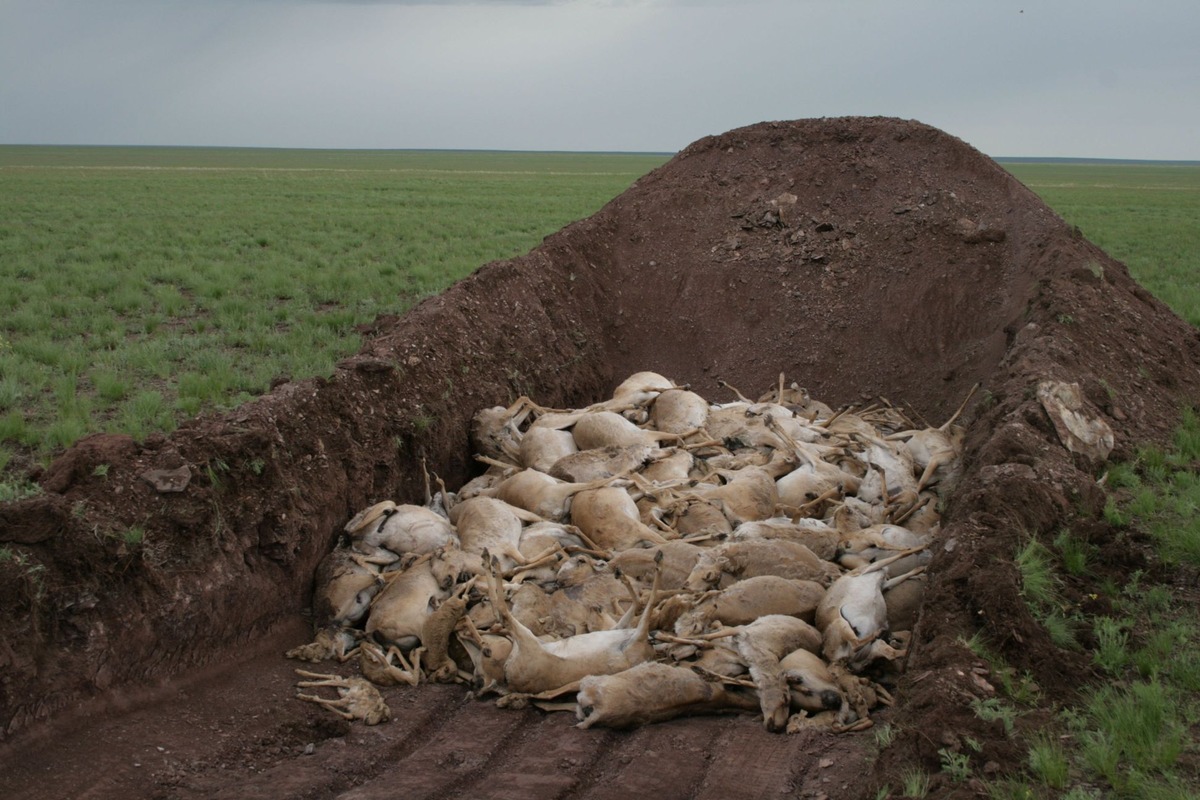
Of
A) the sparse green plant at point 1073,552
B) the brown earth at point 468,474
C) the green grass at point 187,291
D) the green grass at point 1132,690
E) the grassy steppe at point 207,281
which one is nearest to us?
the green grass at point 1132,690

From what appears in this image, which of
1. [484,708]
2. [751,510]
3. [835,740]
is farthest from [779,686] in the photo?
[751,510]

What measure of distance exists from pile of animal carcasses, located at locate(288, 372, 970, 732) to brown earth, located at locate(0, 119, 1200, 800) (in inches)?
8.9

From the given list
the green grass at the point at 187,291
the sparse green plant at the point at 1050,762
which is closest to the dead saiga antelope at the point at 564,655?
the sparse green plant at the point at 1050,762

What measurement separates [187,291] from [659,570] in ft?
42.5

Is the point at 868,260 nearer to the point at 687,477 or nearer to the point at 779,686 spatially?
the point at 687,477

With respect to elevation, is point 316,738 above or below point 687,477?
below

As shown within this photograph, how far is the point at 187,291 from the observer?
16.3m

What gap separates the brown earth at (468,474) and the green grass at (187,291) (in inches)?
85.1

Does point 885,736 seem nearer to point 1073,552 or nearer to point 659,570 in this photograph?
point 659,570

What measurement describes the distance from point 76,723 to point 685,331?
8504 mm

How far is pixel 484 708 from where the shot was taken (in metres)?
5.57

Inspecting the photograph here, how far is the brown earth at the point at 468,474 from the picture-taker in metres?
4.78

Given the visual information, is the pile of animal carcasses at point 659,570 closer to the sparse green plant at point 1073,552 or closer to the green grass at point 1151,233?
the sparse green plant at point 1073,552

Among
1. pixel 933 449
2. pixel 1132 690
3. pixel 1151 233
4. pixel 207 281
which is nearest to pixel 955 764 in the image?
pixel 1132 690
